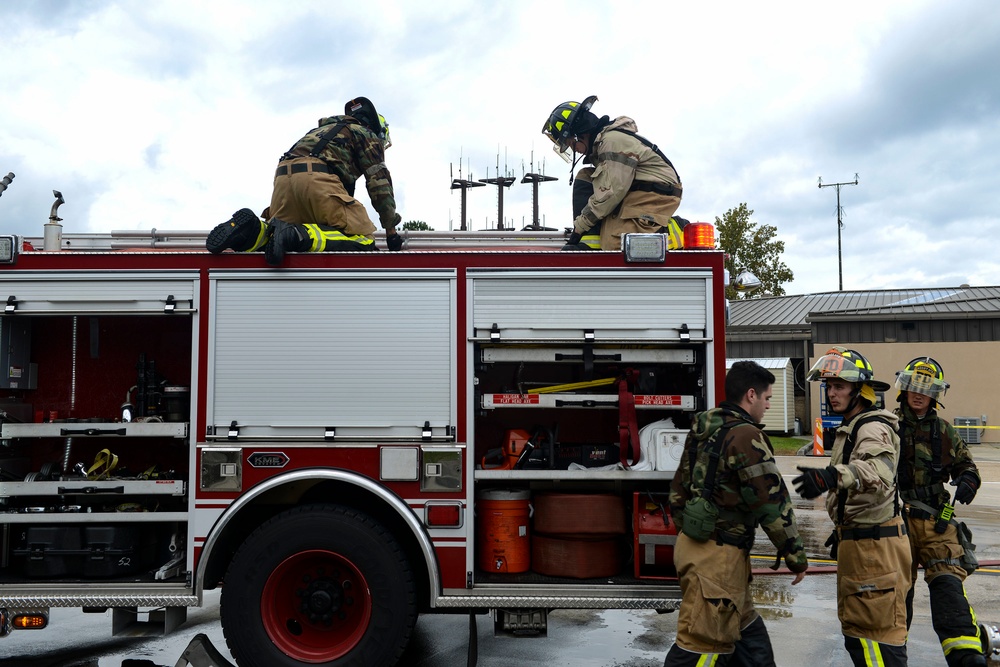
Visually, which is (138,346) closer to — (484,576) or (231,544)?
(231,544)

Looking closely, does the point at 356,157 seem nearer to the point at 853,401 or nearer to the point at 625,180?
the point at 625,180

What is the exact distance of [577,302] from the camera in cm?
436

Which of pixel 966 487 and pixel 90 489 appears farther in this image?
pixel 966 487

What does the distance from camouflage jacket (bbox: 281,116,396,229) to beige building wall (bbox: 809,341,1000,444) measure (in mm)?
20245

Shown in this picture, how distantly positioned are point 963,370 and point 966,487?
20.3 metres

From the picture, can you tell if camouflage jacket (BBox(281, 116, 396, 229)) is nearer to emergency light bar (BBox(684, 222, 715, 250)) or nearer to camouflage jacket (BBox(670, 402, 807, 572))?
emergency light bar (BBox(684, 222, 715, 250))

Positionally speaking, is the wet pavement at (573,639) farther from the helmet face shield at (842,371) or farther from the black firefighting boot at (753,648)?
the helmet face shield at (842,371)

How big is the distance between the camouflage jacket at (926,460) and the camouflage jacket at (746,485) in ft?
5.15

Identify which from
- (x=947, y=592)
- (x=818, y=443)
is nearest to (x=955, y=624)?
(x=947, y=592)

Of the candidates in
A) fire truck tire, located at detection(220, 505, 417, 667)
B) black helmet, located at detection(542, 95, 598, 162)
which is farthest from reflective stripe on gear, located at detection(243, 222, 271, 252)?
black helmet, located at detection(542, 95, 598, 162)

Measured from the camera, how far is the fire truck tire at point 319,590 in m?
4.18

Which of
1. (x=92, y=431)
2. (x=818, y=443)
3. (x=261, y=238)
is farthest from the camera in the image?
(x=818, y=443)

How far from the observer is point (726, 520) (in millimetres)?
3668

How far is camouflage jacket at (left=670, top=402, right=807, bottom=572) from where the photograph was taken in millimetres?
3572
